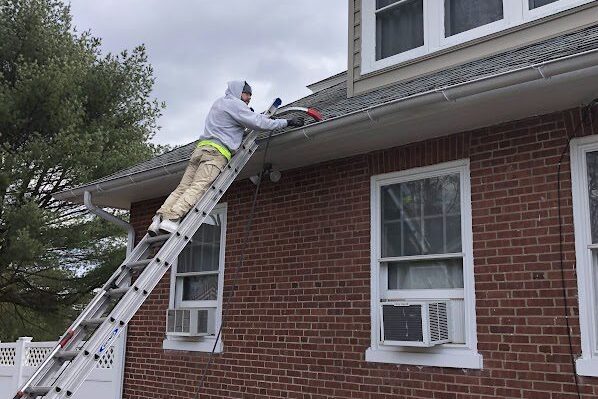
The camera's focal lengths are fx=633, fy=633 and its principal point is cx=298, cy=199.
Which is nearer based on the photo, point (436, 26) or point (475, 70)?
point (475, 70)

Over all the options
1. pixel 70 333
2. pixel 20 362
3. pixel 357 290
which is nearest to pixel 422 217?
pixel 357 290

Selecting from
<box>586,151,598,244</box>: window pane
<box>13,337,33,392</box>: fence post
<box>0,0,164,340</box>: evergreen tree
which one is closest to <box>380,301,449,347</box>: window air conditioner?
<box>586,151,598,244</box>: window pane

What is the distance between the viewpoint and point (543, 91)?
4605 mm

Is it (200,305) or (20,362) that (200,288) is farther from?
(20,362)

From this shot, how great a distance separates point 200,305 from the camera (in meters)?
7.57

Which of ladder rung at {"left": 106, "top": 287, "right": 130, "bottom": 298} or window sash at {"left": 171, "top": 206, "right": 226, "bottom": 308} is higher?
window sash at {"left": 171, "top": 206, "right": 226, "bottom": 308}

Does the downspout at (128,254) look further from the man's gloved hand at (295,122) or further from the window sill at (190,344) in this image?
the man's gloved hand at (295,122)

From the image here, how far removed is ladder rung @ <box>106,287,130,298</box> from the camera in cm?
487

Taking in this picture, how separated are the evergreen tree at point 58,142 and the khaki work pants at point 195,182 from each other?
945 centimetres

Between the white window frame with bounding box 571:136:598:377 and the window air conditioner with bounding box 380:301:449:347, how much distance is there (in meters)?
1.08

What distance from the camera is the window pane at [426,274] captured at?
17.6 feet

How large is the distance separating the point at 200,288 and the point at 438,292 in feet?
11.0

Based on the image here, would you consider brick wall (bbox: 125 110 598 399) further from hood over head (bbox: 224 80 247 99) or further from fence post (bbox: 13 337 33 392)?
fence post (bbox: 13 337 33 392)

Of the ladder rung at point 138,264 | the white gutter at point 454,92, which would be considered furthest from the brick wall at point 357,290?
the ladder rung at point 138,264
